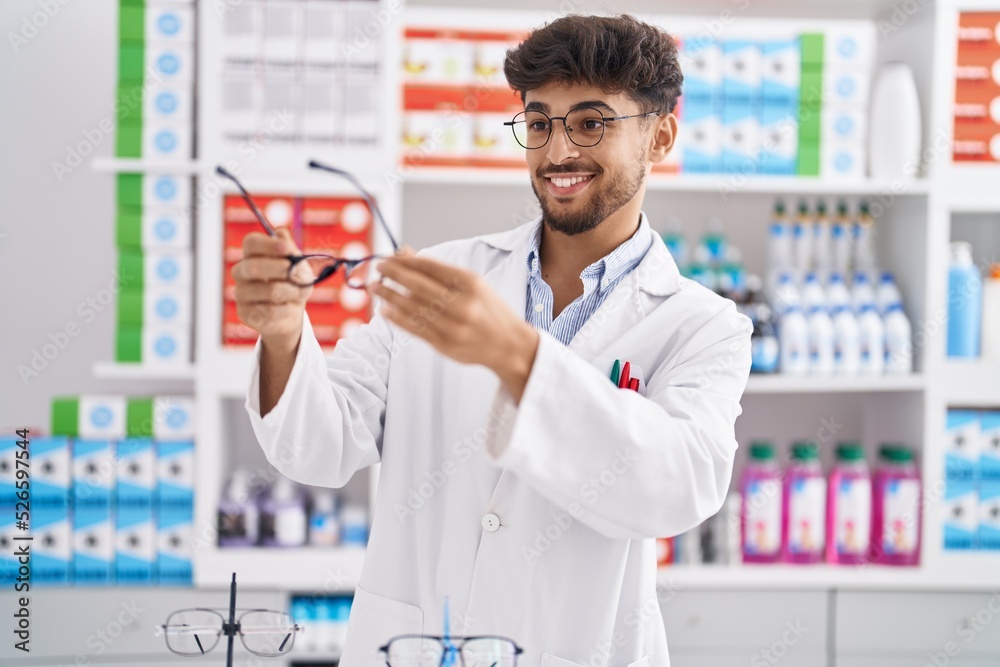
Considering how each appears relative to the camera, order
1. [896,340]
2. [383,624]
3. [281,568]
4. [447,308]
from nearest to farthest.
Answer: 1. [447,308]
2. [383,624]
3. [281,568]
4. [896,340]

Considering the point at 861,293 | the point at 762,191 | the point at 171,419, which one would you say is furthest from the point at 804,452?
the point at 171,419

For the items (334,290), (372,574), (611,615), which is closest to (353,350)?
(372,574)

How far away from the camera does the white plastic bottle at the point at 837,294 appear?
2344mm

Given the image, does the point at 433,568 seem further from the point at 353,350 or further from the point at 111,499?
the point at 111,499

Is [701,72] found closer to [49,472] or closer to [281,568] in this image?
[281,568]

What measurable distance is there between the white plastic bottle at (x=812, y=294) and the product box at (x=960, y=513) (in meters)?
0.62

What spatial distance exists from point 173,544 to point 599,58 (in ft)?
5.51

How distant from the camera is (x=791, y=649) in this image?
91.8 inches

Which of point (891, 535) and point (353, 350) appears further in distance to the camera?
point (891, 535)

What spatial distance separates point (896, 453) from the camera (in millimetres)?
2354

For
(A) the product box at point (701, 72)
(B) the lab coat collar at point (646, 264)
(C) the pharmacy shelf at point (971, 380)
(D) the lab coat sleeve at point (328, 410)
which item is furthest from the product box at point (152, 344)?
(C) the pharmacy shelf at point (971, 380)

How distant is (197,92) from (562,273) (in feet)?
4.21

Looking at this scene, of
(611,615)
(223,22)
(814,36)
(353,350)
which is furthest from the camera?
(814,36)

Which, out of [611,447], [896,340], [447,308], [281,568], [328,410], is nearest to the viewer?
[447,308]
